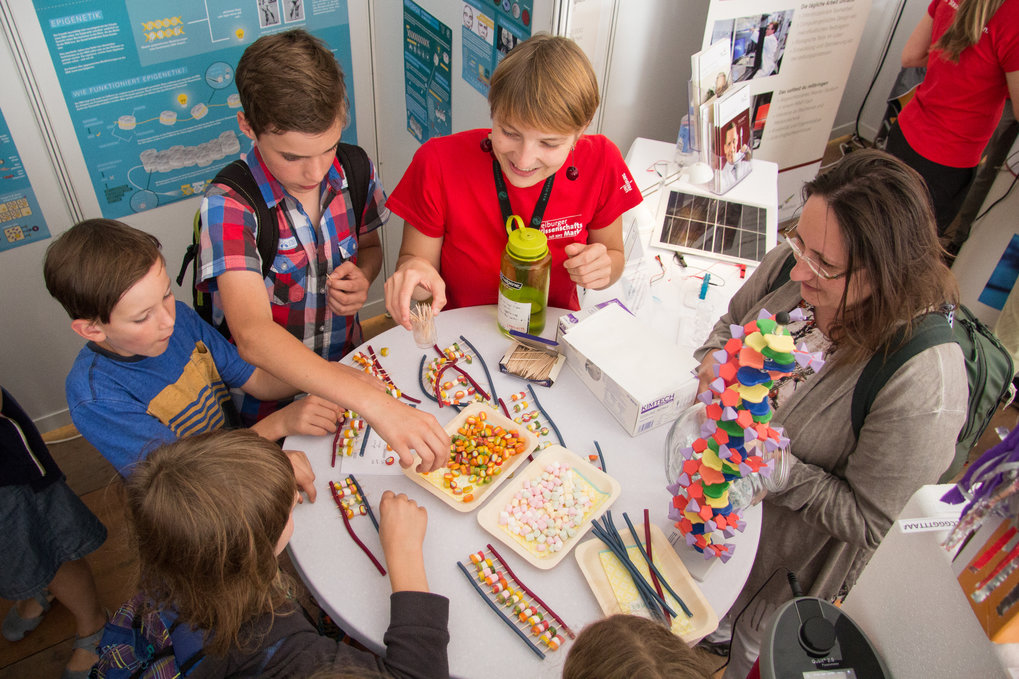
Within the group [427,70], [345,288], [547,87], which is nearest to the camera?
[547,87]

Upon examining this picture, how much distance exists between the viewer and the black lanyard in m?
1.80

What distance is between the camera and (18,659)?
7.07ft

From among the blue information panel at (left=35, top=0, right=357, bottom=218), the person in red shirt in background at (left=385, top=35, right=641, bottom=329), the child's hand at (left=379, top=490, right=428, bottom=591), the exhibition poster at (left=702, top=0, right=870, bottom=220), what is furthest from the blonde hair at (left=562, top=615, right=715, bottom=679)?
the exhibition poster at (left=702, top=0, right=870, bottom=220)

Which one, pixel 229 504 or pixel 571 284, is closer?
pixel 229 504

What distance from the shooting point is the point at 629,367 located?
1652mm

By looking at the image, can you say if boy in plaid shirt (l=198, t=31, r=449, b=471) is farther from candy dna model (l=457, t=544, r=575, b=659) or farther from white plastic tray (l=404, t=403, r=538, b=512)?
candy dna model (l=457, t=544, r=575, b=659)

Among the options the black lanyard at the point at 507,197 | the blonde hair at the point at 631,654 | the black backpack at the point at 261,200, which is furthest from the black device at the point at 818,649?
the black backpack at the point at 261,200

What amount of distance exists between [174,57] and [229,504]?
1849 mm

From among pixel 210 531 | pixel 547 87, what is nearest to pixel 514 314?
pixel 547 87

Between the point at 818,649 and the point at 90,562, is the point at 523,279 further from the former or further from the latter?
the point at 90,562

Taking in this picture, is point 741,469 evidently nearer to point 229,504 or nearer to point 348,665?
point 348,665

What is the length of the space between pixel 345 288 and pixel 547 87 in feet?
2.56

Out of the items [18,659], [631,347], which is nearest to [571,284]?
[631,347]

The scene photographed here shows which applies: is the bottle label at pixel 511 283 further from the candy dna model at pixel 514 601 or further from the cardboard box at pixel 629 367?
the candy dna model at pixel 514 601
